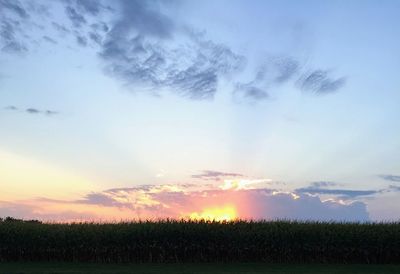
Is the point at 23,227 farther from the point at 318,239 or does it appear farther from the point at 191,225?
the point at 318,239

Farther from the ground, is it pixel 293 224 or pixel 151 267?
pixel 293 224

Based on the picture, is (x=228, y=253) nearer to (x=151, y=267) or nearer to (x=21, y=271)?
(x=151, y=267)

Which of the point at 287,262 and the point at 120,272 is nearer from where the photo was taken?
the point at 120,272

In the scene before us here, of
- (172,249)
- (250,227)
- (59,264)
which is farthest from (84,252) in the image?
(250,227)

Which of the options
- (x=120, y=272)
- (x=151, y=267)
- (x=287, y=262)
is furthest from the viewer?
(x=287, y=262)

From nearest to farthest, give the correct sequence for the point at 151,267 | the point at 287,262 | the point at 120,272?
the point at 120,272 < the point at 151,267 < the point at 287,262

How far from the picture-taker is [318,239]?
96.9 ft

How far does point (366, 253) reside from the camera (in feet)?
96.3

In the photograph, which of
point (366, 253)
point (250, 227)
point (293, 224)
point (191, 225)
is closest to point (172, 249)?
point (191, 225)

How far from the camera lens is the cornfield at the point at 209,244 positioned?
96.5 feet

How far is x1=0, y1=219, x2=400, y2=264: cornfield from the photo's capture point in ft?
96.5

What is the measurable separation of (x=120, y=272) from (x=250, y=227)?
892 cm

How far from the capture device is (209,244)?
29516 millimetres

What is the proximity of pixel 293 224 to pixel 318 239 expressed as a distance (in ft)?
5.69
